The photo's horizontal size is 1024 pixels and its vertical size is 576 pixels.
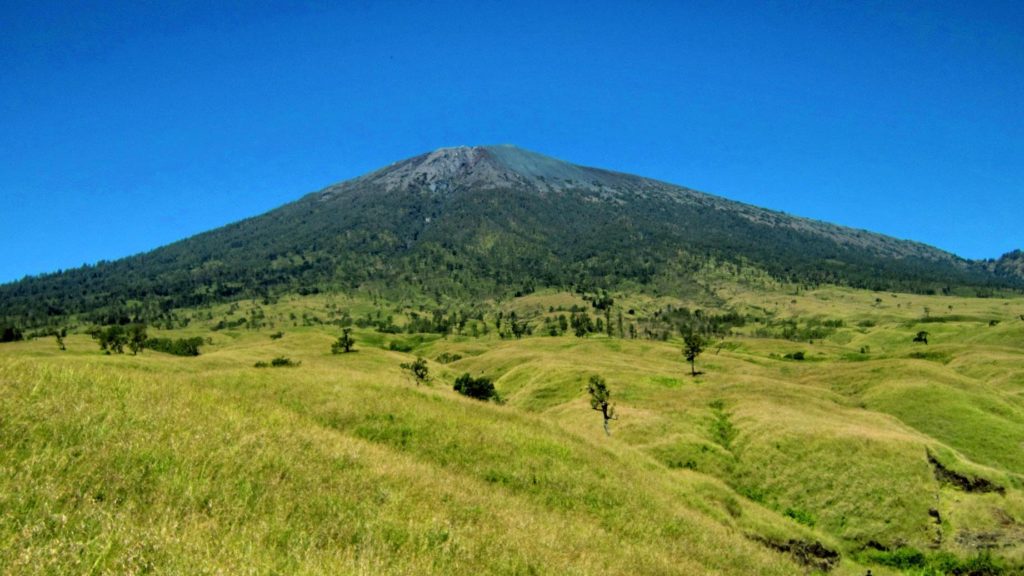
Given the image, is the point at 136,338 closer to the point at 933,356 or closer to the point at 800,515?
the point at 800,515

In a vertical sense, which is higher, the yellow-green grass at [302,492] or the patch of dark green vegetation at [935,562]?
the yellow-green grass at [302,492]

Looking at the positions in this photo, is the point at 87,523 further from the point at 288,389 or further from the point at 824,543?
the point at 824,543

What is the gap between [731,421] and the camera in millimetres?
A: 58250

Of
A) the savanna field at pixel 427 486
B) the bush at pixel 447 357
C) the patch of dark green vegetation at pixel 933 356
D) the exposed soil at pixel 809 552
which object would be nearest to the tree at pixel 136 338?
the bush at pixel 447 357

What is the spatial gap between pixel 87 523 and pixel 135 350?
413 feet

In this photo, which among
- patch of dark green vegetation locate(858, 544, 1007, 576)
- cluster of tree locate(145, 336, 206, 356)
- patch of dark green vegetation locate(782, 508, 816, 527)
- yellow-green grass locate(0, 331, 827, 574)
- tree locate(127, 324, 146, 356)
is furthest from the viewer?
cluster of tree locate(145, 336, 206, 356)

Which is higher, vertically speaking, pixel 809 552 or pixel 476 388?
pixel 476 388

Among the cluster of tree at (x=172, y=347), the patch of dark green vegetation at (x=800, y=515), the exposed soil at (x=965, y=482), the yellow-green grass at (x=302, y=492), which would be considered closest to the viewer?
the yellow-green grass at (x=302, y=492)

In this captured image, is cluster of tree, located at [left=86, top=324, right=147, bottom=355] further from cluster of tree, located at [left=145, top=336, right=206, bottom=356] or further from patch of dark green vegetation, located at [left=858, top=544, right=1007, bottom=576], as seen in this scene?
patch of dark green vegetation, located at [left=858, top=544, right=1007, bottom=576]

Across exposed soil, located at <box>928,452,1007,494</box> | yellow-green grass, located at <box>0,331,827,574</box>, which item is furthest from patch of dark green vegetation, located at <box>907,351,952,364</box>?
yellow-green grass, located at <box>0,331,827,574</box>

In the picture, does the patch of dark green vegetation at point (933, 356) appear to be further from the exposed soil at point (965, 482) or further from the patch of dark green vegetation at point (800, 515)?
the patch of dark green vegetation at point (800, 515)

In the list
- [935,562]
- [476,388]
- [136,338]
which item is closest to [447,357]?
[136,338]

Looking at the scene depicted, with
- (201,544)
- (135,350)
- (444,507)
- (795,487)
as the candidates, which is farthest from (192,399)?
(135,350)

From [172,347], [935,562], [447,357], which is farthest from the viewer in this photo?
[447,357]
